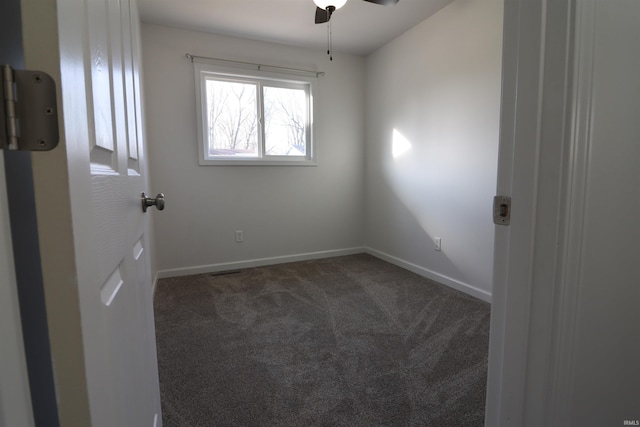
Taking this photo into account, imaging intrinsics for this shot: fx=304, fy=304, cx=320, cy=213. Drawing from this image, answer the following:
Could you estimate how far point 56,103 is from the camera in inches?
12.4

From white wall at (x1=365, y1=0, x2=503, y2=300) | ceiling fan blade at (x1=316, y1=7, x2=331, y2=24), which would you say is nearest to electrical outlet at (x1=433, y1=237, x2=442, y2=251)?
white wall at (x1=365, y1=0, x2=503, y2=300)

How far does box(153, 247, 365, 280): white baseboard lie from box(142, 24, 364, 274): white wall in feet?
0.08

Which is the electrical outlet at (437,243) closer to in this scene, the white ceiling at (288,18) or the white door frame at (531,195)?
the white ceiling at (288,18)

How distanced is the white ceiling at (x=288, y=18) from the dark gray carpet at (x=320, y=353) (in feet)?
8.26

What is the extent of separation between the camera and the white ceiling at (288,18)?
8.61 ft

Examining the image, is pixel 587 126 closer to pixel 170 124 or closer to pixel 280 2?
pixel 280 2

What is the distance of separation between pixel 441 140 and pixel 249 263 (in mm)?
2437

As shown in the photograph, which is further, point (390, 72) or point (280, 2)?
point (390, 72)

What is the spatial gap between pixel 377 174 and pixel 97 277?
3.61 meters

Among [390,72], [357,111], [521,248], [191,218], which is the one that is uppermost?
[390,72]

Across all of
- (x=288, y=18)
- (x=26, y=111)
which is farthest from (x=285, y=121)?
(x=26, y=111)

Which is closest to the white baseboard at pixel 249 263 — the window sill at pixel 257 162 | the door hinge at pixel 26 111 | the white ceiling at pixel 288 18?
the window sill at pixel 257 162

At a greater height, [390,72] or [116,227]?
[390,72]

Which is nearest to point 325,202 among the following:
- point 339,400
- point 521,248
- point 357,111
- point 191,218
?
point 357,111
